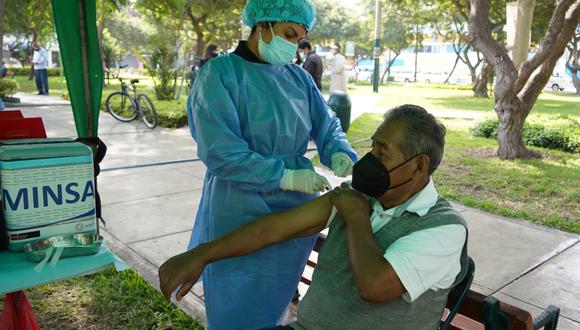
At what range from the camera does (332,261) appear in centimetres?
163

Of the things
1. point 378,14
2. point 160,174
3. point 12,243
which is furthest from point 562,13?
point 378,14

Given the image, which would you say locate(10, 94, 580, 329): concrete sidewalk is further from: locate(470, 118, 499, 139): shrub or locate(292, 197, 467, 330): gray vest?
locate(470, 118, 499, 139): shrub

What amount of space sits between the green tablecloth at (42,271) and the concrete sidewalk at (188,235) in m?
1.47

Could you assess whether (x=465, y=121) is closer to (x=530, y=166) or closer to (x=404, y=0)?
(x=530, y=166)

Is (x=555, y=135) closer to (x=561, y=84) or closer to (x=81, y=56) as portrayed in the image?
(x=81, y=56)

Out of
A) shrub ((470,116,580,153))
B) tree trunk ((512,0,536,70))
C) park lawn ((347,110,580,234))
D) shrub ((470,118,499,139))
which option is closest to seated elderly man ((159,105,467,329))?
park lawn ((347,110,580,234))

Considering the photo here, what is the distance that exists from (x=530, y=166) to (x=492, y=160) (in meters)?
0.55

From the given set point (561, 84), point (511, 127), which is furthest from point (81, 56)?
point (561, 84)

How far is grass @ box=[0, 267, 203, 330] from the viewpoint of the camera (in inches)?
109

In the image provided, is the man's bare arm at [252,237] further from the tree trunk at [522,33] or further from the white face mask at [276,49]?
the tree trunk at [522,33]

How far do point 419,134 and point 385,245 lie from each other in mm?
352

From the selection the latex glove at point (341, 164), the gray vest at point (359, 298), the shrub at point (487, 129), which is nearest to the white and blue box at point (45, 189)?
the gray vest at point (359, 298)

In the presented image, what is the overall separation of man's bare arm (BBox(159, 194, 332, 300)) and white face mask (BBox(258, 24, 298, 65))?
1.87 feet

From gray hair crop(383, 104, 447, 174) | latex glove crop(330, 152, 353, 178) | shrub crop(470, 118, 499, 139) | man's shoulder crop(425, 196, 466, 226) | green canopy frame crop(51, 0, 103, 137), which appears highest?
green canopy frame crop(51, 0, 103, 137)
